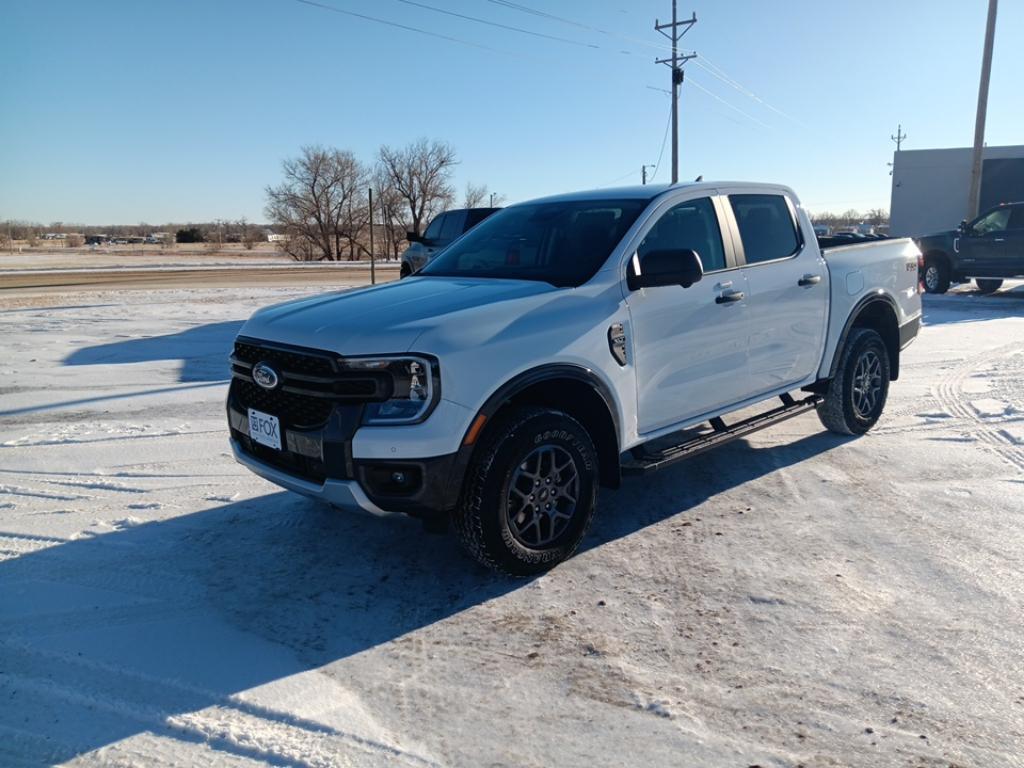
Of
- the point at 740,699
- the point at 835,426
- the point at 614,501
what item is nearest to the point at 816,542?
the point at 614,501

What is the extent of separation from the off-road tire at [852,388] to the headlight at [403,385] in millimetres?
3804

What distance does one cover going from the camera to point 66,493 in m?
4.89

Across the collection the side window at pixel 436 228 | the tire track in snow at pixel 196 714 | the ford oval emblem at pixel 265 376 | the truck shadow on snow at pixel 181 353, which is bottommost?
the tire track in snow at pixel 196 714

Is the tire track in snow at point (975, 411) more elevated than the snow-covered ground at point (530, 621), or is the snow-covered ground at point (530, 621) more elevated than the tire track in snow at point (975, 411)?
the tire track in snow at point (975, 411)

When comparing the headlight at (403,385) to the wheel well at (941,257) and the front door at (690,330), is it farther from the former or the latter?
the wheel well at (941,257)

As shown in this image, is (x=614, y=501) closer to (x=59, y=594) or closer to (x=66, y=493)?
(x=59, y=594)

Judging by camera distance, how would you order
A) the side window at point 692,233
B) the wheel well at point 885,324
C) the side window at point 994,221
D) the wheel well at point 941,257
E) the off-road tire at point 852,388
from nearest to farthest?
the side window at point 692,233 < the off-road tire at point 852,388 < the wheel well at point 885,324 < the side window at point 994,221 < the wheel well at point 941,257

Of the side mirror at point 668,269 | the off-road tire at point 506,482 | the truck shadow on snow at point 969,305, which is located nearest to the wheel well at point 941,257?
the truck shadow on snow at point 969,305

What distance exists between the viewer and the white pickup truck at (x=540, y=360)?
337 centimetres

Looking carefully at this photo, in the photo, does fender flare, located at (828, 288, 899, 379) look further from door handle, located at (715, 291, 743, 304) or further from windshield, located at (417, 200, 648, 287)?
windshield, located at (417, 200, 648, 287)

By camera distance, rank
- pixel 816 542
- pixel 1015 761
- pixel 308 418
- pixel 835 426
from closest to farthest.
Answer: pixel 1015 761 < pixel 308 418 < pixel 816 542 < pixel 835 426

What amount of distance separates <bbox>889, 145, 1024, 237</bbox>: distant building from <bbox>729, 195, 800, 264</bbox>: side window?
37.1 metres

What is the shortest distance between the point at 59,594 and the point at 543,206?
3.49m

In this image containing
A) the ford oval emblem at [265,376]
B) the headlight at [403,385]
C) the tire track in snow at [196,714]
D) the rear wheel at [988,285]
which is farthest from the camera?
the rear wheel at [988,285]
